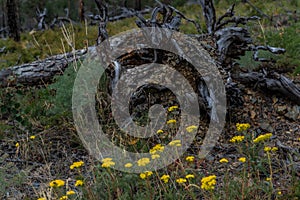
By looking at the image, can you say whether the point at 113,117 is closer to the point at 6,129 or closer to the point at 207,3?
the point at 6,129

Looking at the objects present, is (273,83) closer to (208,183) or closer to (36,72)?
(208,183)

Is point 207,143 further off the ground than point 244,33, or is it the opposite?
point 244,33

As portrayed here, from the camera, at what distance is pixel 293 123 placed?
4.54 meters

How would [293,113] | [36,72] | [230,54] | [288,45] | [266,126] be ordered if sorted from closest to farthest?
1. [266,126]
2. [293,113]
3. [230,54]
4. [288,45]
5. [36,72]

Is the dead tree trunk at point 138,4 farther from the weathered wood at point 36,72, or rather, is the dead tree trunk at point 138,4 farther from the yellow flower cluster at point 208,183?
the yellow flower cluster at point 208,183


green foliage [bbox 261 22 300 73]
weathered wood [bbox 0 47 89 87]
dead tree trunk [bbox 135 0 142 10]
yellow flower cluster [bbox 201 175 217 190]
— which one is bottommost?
dead tree trunk [bbox 135 0 142 10]

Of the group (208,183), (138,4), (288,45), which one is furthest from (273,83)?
(138,4)

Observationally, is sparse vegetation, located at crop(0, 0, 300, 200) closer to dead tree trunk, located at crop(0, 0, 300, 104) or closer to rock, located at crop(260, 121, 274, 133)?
rock, located at crop(260, 121, 274, 133)

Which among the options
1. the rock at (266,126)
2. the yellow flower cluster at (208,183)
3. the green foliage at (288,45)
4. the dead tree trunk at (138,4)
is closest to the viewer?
the yellow flower cluster at (208,183)

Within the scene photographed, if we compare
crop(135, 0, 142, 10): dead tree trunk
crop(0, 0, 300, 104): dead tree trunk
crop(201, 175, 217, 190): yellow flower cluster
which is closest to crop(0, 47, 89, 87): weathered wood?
crop(0, 0, 300, 104): dead tree trunk

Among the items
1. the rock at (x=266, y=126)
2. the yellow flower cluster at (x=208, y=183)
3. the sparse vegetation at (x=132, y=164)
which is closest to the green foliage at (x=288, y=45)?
the sparse vegetation at (x=132, y=164)

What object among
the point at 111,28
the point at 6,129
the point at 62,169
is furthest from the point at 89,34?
the point at 62,169

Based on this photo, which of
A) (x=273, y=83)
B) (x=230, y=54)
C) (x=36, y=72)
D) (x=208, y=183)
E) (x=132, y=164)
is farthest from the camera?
(x=36, y=72)

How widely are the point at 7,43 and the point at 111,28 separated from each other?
2.74 m
